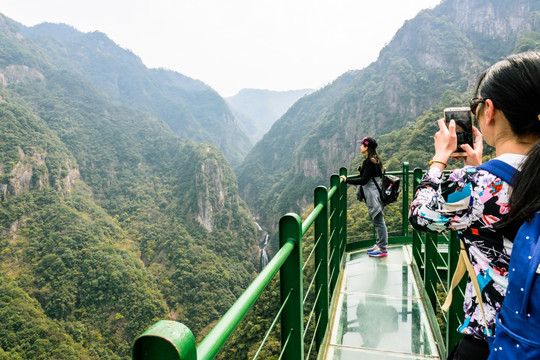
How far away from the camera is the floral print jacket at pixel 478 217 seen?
865mm

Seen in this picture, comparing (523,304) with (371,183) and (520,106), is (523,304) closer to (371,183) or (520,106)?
(520,106)

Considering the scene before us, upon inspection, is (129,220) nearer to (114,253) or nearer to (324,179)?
(114,253)

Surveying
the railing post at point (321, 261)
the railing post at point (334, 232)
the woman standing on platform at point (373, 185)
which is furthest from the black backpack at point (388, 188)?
the railing post at point (321, 261)

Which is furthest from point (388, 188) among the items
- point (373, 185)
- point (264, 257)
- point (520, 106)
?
point (264, 257)

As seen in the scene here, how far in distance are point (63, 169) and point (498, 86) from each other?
247 ft

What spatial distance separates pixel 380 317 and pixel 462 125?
215 centimetres

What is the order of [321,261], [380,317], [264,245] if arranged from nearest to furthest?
1. [321,261]
2. [380,317]
3. [264,245]

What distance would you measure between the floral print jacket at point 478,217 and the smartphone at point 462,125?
345 mm

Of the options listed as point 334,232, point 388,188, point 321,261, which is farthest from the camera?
point 388,188

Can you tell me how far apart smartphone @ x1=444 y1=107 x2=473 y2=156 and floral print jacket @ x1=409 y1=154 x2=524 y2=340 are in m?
0.34

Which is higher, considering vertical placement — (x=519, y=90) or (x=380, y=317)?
(x=519, y=90)

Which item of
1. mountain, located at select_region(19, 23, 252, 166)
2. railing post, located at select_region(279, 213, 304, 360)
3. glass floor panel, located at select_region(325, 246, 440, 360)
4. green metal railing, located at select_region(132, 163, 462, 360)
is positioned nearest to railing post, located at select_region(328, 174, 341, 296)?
green metal railing, located at select_region(132, 163, 462, 360)

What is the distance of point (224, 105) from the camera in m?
186

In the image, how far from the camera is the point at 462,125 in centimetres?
126
